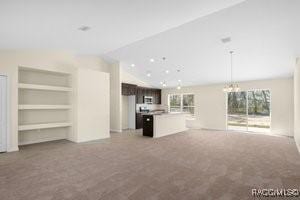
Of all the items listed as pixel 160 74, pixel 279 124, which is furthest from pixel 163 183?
pixel 279 124

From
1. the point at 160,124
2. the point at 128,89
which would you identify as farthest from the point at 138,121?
the point at 160,124

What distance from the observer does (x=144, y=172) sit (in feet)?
10.9

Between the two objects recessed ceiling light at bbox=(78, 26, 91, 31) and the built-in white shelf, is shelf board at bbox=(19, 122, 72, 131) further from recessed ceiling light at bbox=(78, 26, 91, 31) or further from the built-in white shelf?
recessed ceiling light at bbox=(78, 26, 91, 31)

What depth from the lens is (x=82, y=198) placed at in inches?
94.3

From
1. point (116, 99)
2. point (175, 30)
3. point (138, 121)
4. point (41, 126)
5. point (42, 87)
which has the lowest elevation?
point (138, 121)

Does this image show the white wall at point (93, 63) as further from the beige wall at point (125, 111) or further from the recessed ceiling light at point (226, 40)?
the recessed ceiling light at point (226, 40)

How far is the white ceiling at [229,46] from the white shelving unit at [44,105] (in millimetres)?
2552

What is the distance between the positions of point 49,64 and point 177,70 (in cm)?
526

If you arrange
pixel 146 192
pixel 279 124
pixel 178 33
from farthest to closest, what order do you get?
pixel 279 124, pixel 178 33, pixel 146 192

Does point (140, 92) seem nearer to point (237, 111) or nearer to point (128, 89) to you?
point (128, 89)

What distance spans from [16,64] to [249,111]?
384 inches

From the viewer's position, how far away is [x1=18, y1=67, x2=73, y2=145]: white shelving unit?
550cm

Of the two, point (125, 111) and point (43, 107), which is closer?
point (43, 107)

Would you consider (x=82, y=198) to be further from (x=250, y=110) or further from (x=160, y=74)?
(x=250, y=110)
